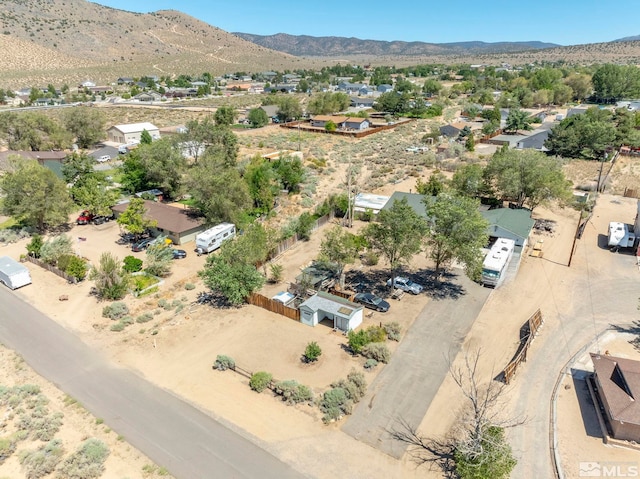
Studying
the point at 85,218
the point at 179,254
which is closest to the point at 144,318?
the point at 179,254

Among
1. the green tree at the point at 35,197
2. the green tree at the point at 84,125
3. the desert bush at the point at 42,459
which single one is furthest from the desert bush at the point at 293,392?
the green tree at the point at 84,125

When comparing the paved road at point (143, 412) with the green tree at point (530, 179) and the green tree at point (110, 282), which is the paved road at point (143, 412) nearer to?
the green tree at point (110, 282)

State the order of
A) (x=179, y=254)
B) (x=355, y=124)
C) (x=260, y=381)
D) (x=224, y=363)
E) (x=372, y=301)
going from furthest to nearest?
(x=355, y=124) → (x=179, y=254) → (x=372, y=301) → (x=224, y=363) → (x=260, y=381)

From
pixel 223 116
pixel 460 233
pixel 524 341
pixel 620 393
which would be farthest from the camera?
pixel 223 116

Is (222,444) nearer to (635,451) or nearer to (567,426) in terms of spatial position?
(567,426)

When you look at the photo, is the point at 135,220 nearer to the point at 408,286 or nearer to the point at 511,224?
the point at 408,286

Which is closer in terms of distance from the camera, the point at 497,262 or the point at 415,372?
the point at 415,372
